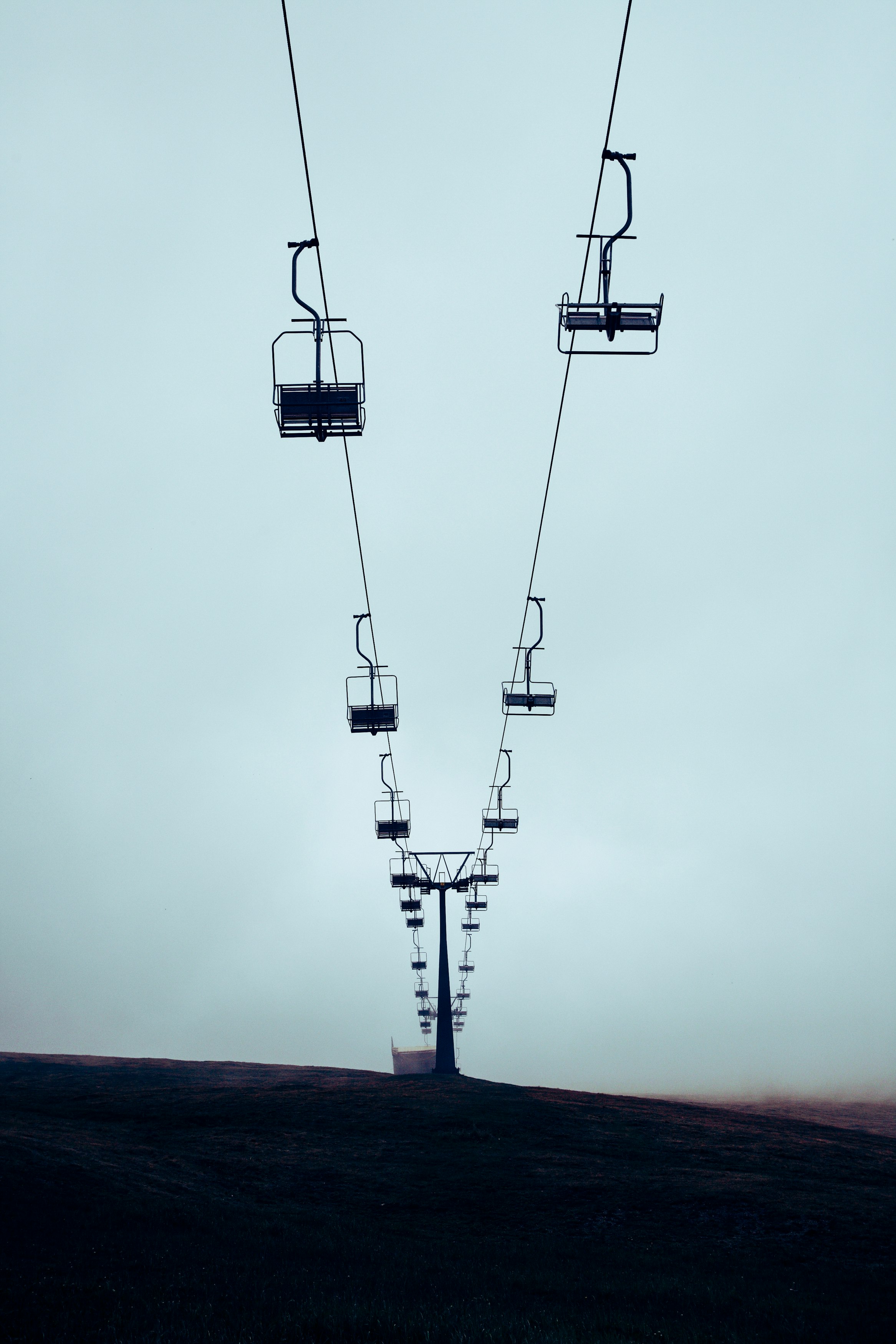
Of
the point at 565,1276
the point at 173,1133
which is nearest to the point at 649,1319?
the point at 565,1276

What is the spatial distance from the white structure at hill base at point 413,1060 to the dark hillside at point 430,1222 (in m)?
86.6

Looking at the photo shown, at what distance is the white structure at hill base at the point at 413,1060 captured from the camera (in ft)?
418

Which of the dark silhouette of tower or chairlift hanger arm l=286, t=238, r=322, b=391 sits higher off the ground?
chairlift hanger arm l=286, t=238, r=322, b=391

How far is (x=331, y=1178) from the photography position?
2945 centimetres

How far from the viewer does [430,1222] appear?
24.9 m

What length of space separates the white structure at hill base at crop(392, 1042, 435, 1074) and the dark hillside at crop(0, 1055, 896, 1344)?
86643 millimetres

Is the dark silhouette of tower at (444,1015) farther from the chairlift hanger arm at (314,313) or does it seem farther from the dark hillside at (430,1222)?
the chairlift hanger arm at (314,313)

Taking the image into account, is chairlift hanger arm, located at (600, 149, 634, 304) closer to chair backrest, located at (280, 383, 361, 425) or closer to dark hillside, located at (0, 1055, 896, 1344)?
chair backrest, located at (280, 383, 361, 425)

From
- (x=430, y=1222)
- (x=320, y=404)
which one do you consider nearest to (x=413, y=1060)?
(x=430, y=1222)

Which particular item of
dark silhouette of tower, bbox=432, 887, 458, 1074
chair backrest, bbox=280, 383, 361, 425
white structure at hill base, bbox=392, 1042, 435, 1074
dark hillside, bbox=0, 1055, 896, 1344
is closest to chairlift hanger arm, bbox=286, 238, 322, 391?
chair backrest, bbox=280, 383, 361, 425

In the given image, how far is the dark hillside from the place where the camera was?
1541cm

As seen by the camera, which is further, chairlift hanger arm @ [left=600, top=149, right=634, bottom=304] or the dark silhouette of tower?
the dark silhouette of tower

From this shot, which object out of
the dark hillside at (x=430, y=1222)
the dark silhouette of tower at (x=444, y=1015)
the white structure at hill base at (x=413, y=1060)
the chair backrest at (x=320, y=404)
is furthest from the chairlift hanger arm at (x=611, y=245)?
the white structure at hill base at (x=413, y=1060)

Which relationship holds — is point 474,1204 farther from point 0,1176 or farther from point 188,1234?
point 0,1176
